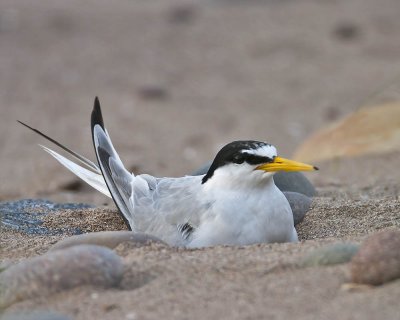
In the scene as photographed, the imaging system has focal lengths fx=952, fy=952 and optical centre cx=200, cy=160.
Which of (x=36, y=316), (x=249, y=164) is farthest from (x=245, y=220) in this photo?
(x=36, y=316)

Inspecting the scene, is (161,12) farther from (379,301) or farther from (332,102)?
(379,301)

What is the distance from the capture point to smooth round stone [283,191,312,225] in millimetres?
5379

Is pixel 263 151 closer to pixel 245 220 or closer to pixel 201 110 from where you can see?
pixel 245 220

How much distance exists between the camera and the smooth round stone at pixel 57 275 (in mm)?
3779

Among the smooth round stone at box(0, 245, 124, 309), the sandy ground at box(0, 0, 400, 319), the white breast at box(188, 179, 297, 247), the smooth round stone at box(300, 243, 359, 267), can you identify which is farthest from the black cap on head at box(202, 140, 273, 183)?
the smooth round stone at box(0, 245, 124, 309)

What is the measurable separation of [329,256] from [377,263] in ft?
1.04

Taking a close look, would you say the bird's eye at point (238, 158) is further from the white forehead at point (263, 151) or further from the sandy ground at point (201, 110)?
the sandy ground at point (201, 110)

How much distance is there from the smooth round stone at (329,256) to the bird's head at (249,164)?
737 mm

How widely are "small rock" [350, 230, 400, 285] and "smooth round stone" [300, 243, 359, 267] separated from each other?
0.22m

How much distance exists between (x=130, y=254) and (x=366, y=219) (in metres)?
1.59

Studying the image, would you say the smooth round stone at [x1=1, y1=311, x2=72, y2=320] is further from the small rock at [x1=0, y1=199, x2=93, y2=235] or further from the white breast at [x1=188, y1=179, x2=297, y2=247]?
the small rock at [x1=0, y1=199, x2=93, y2=235]

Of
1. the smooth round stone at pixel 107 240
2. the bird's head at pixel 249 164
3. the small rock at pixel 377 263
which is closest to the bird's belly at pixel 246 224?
the bird's head at pixel 249 164

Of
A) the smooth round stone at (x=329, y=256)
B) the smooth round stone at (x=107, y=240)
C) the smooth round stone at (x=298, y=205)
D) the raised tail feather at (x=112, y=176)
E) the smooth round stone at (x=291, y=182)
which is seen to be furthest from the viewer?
the smooth round stone at (x=291, y=182)

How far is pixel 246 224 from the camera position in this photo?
15.3ft
